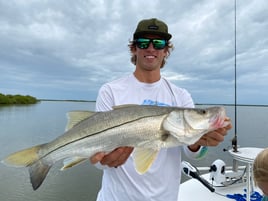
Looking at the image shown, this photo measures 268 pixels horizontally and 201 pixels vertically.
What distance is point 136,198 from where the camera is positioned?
211 centimetres

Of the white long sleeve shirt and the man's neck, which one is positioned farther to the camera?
the man's neck

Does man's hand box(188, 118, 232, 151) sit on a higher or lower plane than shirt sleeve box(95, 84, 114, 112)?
lower

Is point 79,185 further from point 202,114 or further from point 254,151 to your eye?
point 202,114

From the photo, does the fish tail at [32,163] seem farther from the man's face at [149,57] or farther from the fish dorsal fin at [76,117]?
the man's face at [149,57]

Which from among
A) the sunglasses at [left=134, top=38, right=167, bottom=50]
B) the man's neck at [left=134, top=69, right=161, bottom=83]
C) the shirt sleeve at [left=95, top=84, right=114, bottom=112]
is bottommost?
the shirt sleeve at [left=95, top=84, right=114, bottom=112]

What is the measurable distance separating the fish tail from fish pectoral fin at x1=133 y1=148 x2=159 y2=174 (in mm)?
632

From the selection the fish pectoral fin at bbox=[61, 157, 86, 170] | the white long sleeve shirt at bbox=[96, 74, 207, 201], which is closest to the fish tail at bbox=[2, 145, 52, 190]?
the fish pectoral fin at bbox=[61, 157, 86, 170]

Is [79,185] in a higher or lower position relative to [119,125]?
lower

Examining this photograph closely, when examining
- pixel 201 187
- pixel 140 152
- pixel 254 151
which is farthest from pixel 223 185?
pixel 140 152

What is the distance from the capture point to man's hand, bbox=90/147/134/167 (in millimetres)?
1936

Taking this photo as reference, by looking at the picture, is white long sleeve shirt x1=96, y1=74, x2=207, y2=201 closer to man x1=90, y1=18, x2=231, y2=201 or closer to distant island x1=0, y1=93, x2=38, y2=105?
man x1=90, y1=18, x2=231, y2=201

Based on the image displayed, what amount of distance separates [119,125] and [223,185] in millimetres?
3886

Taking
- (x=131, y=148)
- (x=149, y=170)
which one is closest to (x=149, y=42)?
(x=131, y=148)

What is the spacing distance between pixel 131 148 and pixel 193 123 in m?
0.46
